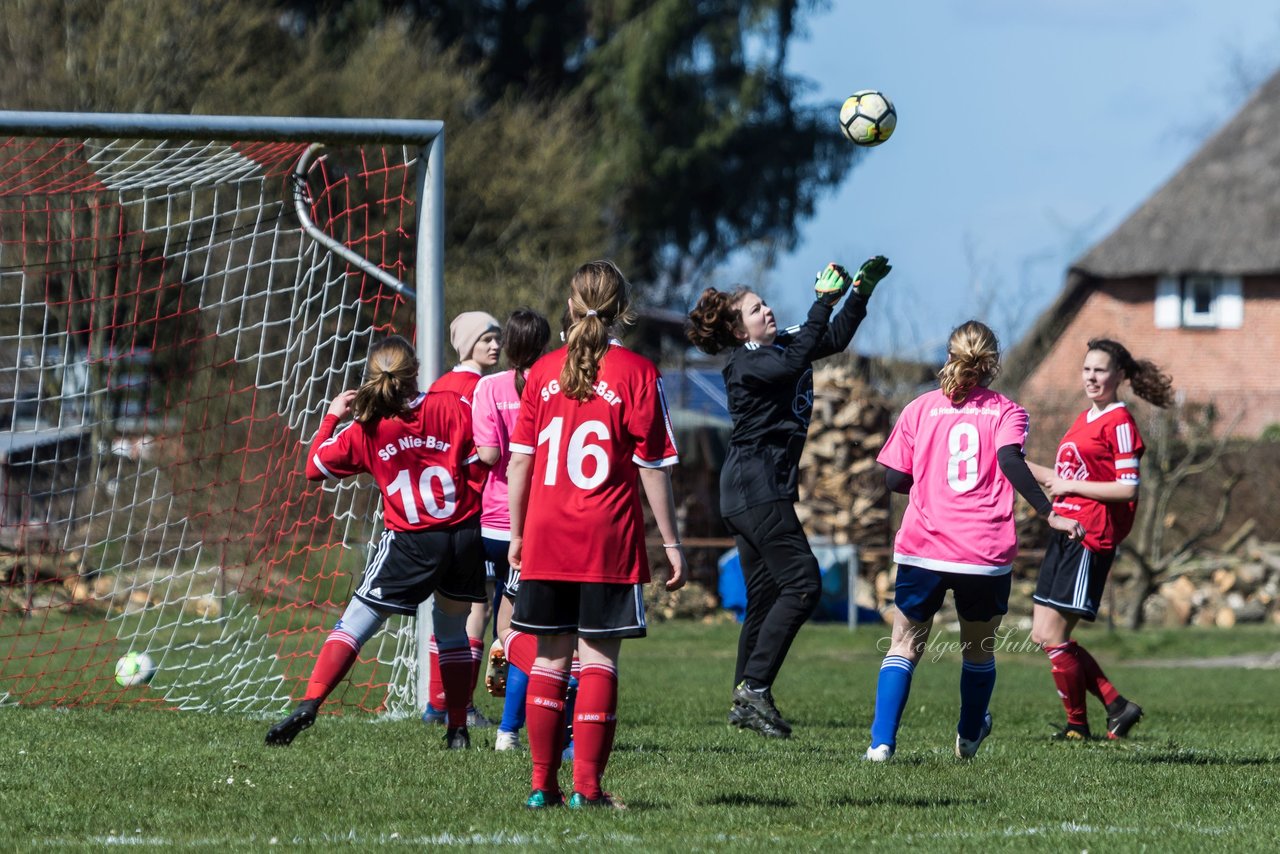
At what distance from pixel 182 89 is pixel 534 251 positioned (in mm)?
5838

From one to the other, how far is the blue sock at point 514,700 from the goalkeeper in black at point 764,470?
4.02 ft

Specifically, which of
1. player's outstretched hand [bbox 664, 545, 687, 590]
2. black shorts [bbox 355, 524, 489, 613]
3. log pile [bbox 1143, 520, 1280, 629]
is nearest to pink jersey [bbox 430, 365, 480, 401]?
black shorts [bbox 355, 524, 489, 613]

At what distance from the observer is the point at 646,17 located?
1196 inches

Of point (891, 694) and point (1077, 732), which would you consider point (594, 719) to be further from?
point (1077, 732)

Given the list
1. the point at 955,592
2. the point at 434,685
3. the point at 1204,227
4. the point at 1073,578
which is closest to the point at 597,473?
the point at 955,592

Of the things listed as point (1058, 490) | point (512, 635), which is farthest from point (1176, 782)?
point (512, 635)

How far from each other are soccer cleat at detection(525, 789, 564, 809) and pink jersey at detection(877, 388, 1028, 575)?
1893mm

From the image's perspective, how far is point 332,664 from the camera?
20.6 ft

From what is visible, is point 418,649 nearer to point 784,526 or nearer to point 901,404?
point 784,526

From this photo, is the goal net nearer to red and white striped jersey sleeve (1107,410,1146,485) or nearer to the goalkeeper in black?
the goalkeeper in black

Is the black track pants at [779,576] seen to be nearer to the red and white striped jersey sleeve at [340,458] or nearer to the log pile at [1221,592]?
the red and white striped jersey sleeve at [340,458]

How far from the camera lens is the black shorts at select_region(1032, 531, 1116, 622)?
7332 mm

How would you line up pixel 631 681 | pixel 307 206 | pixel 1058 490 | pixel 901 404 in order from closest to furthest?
pixel 1058 490 < pixel 307 206 < pixel 631 681 < pixel 901 404

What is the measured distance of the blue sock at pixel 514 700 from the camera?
6.47 m
